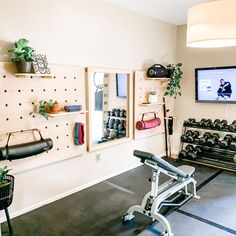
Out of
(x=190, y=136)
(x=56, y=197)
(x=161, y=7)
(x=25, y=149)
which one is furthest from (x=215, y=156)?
(x=25, y=149)

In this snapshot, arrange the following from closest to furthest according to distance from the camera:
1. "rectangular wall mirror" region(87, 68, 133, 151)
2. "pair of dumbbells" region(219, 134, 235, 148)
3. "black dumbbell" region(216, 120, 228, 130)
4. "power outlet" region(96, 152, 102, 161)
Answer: "rectangular wall mirror" region(87, 68, 133, 151) < "power outlet" region(96, 152, 102, 161) < "pair of dumbbells" region(219, 134, 235, 148) < "black dumbbell" region(216, 120, 228, 130)

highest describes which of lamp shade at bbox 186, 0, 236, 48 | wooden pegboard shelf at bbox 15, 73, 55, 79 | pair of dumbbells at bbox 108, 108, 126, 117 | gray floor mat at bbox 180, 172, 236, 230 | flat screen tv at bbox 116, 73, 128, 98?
lamp shade at bbox 186, 0, 236, 48

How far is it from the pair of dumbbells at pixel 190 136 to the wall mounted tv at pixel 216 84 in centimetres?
66

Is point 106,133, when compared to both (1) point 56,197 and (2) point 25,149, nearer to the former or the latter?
(1) point 56,197

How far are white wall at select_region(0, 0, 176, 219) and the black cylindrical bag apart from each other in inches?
13.3

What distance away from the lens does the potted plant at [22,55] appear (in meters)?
2.51

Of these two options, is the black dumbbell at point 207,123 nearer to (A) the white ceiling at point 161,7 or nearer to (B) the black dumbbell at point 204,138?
(B) the black dumbbell at point 204,138

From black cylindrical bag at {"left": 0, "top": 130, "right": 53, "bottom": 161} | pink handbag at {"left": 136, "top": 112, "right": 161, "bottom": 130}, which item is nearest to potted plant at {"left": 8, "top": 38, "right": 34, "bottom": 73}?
black cylindrical bag at {"left": 0, "top": 130, "right": 53, "bottom": 161}

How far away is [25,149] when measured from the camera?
Result: 2621 millimetres

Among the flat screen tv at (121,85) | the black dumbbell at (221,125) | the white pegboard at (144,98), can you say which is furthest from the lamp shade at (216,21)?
the black dumbbell at (221,125)

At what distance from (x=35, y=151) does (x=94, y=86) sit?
53.1 inches

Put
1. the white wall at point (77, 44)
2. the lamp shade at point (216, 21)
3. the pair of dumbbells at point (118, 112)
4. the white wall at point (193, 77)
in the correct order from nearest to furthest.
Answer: the lamp shade at point (216, 21) < the white wall at point (77, 44) < the pair of dumbbells at point (118, 112) < the white wall at point (193, 77)

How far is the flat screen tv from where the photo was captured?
157 inches

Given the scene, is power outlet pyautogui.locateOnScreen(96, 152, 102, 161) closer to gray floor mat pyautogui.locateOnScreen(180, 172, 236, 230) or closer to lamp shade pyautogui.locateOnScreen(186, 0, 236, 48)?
gray floor mat pyautogui.locateOnScreen(180, 172, 236, 230)
